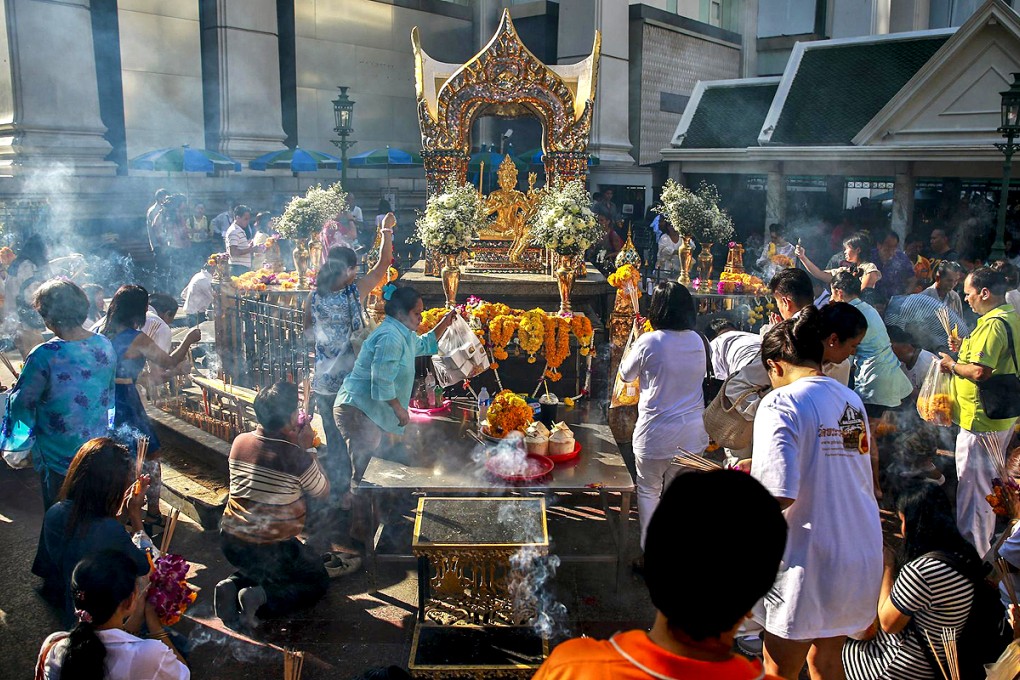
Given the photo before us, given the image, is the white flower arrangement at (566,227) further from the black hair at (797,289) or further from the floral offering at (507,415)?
the black hair at (797,289)

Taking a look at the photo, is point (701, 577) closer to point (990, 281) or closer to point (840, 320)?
point (840, 320)

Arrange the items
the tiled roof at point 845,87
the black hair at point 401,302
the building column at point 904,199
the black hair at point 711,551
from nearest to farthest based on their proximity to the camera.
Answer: the black hair at point 711,551 → the black hair at point 401,302 → the building column at point 904,199 → the tiled roof at point 845,87

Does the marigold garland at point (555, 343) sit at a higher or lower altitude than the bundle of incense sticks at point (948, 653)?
higher

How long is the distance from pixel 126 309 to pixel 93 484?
2151mm

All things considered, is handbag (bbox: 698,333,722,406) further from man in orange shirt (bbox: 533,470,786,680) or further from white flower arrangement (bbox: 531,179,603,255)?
man in orange shirt (bbox: 533,470,786,680)

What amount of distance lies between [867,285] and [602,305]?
144 inches

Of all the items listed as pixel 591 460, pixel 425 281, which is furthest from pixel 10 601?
→ pixel 425 281

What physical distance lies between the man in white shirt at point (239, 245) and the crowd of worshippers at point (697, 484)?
642 cm

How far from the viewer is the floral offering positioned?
19.3 feet

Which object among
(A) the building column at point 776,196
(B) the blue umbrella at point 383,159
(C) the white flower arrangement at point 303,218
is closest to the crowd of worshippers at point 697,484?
(C) the white flower arrangement at point 303,218

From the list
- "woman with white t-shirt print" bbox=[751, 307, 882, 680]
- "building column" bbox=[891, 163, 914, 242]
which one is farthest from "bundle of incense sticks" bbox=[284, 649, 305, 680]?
"building column" bbox=[891, 163, 914, 242]

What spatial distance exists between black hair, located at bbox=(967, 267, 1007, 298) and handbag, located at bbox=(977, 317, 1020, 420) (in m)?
0.20

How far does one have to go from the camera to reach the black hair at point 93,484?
12.6 ft

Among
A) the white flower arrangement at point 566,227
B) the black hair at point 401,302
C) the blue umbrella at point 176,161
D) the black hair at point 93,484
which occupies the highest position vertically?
the blue umbrella at point 176,161
